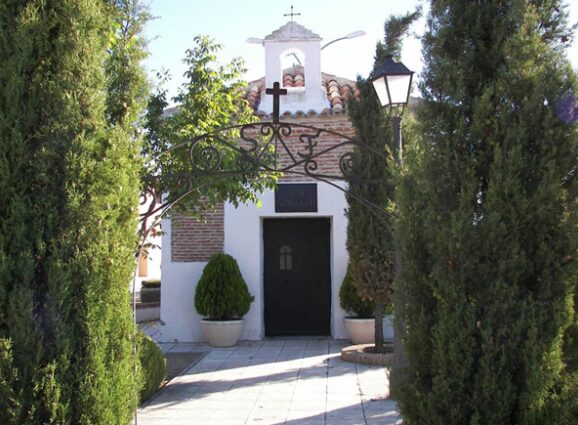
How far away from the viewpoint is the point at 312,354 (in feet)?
33.7

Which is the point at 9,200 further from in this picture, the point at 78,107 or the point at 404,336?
the point at 404,336

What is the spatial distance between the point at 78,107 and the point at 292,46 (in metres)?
8.42

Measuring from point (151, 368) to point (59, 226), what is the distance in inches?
137

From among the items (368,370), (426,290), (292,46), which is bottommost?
(368,370)

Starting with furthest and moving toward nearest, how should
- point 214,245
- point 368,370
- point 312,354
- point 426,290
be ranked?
point 214,245, point 312,354, point 368,370, point 426,290

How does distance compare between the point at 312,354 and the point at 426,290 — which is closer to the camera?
the point at 426,290

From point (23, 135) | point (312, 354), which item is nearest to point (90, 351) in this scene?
point (23, 135)

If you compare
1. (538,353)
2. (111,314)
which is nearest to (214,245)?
(111,314)

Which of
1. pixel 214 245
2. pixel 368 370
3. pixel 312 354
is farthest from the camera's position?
pixel 214 245

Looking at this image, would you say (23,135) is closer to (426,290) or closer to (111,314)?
(111,314)

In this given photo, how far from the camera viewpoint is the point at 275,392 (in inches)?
303

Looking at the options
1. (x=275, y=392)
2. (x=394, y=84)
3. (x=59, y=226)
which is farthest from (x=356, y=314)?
(x=59, y=226)

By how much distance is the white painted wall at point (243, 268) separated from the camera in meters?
11.7

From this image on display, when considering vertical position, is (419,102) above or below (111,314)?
above
